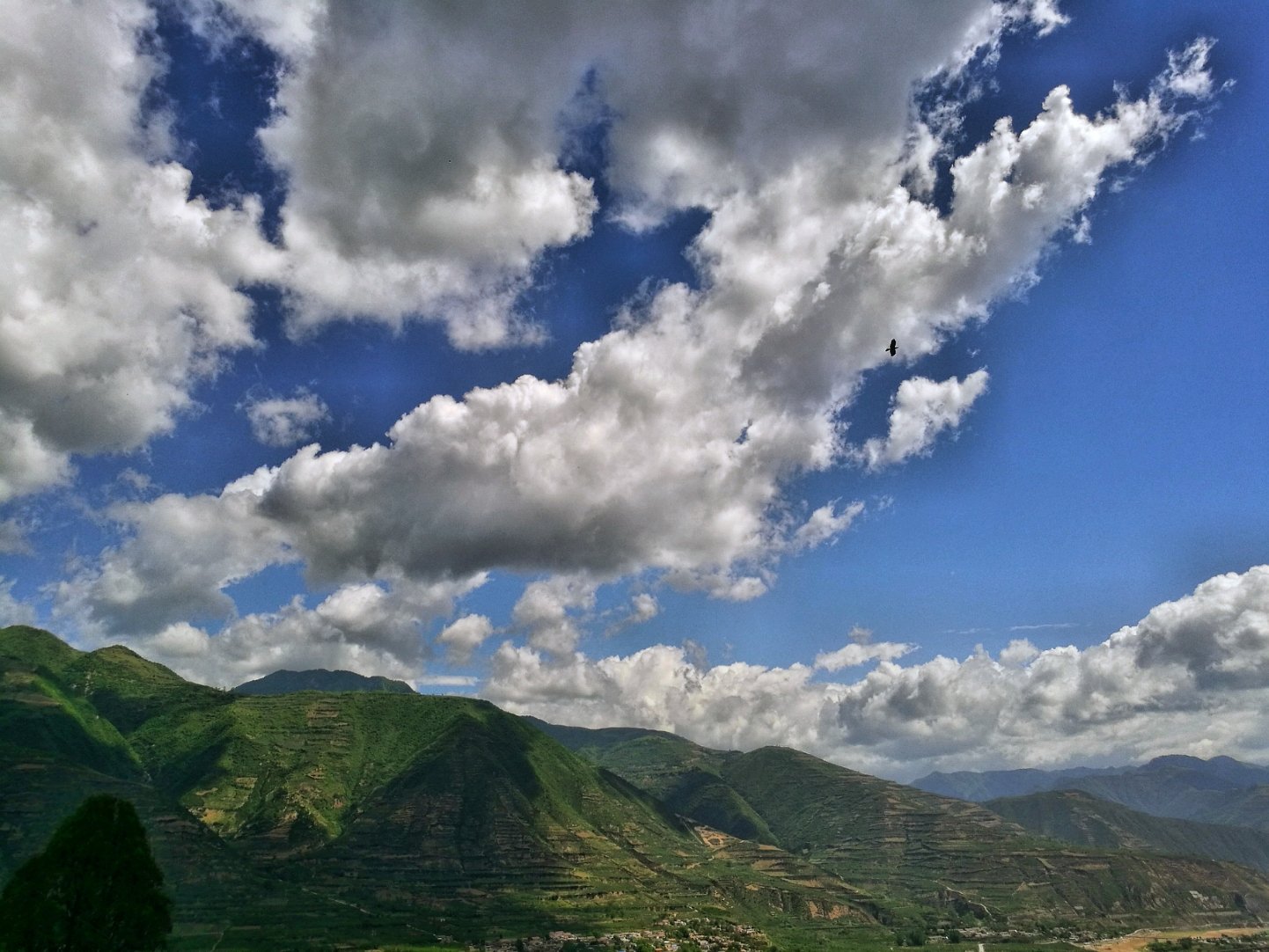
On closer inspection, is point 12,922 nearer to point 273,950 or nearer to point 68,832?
point 68,832

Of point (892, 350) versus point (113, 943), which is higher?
point (892, 350)

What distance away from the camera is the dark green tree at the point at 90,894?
41.7m

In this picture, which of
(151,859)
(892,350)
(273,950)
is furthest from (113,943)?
(273,950)

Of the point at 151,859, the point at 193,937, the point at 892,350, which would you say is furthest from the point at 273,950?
the point at 892,350

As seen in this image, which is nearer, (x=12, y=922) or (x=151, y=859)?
(x=12, y=922)

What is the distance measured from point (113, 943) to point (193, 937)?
201234mm

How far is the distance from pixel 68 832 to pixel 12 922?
4744 mm

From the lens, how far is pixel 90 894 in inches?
1711

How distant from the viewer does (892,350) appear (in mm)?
64062

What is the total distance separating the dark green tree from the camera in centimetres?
4166

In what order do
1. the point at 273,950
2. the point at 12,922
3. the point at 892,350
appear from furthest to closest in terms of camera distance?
the point at 273,950
the point at 892,350
the point at 12,922

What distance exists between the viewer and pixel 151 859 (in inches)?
1842

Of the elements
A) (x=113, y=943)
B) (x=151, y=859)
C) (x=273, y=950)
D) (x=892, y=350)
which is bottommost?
(x=273, y=950)

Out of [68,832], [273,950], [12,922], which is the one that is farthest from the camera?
[273,950]
